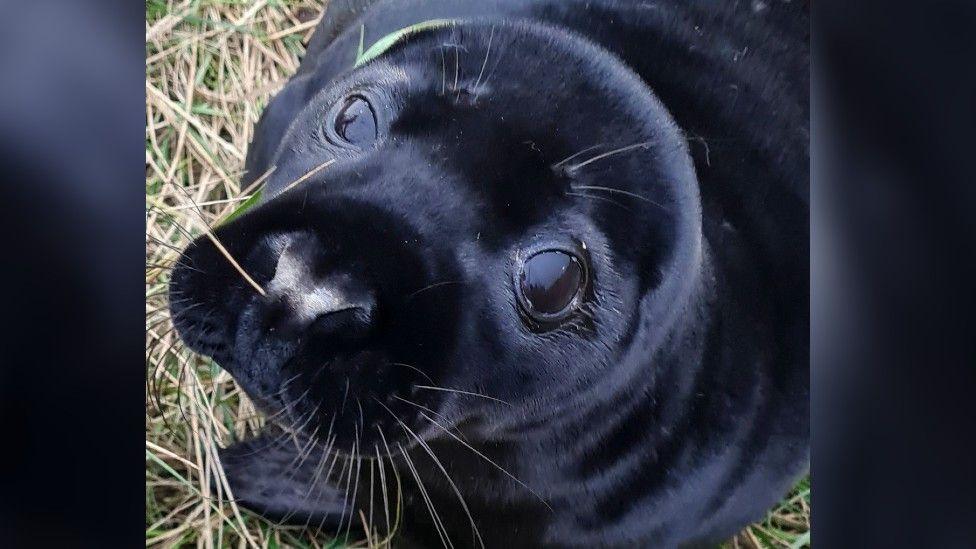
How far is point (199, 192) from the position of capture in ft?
5.73

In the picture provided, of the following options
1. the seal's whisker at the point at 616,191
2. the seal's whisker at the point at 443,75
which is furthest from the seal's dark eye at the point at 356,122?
the seal's whisker at the point at 616,191

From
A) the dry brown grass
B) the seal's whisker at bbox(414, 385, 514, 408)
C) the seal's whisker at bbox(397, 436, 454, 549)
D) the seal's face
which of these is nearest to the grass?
Answer: the dry brown grass

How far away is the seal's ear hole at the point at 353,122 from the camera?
1565 mm

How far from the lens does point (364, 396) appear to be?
1449 mm

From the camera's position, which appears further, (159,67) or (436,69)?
(159,67)

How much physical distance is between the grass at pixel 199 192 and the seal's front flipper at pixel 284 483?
3cm

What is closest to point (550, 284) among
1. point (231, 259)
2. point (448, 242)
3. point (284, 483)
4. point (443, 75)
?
point (448, 242)

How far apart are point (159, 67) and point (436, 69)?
552mm

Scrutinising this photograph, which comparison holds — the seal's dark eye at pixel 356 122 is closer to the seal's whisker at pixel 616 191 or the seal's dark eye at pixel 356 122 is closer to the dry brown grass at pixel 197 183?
the dry brown grass at pixel 197 183
